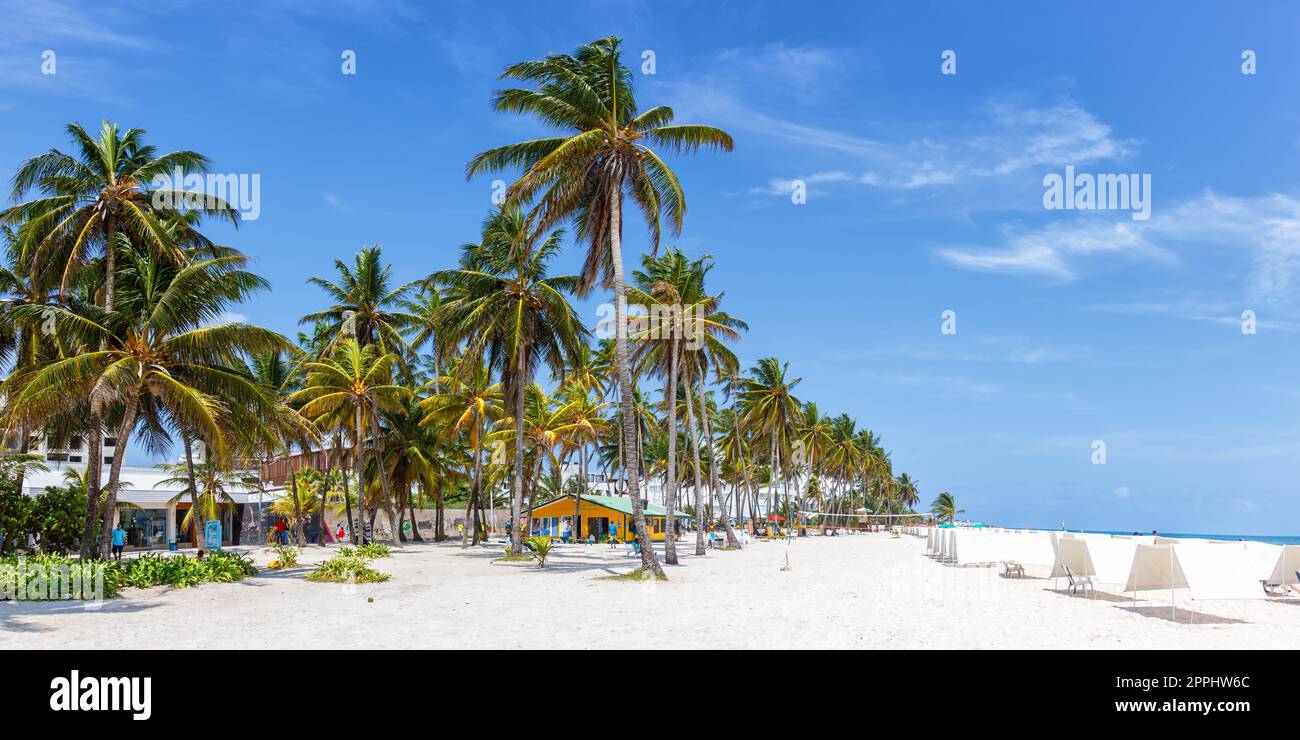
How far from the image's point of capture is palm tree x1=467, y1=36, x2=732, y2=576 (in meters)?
21.2

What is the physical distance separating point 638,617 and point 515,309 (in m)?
17.7

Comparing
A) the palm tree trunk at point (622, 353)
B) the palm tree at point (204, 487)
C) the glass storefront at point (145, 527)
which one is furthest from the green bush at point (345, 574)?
the glass storefront at point (145, 527)

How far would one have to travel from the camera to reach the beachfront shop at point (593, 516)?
48.2 meters

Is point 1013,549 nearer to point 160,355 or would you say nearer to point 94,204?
point 160,355

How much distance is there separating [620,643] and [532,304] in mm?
20493

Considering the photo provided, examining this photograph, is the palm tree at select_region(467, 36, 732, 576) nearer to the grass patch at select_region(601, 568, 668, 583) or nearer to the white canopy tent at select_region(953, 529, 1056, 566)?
the grass patch at select_region(601, 568, 668, 583)

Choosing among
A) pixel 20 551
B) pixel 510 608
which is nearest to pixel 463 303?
pixel 20 551

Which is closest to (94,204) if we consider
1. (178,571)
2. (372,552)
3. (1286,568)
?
(178,571)

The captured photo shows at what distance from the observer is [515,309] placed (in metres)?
29.5

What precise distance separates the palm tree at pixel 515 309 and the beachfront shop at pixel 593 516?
57.3ft

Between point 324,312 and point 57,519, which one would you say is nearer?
point 57,519

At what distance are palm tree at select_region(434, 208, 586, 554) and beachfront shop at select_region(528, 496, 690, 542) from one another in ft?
57.3
